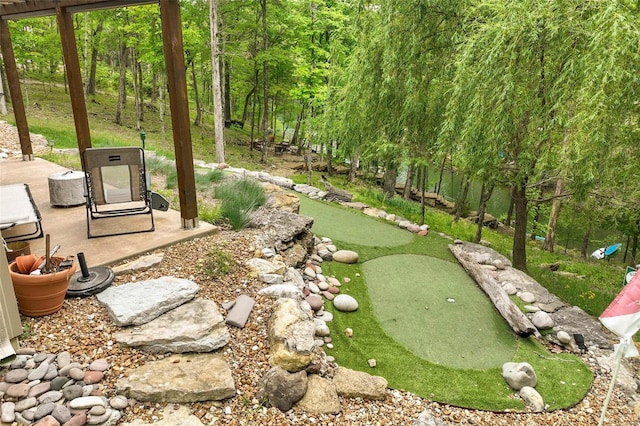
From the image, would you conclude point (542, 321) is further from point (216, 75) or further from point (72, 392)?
point (216, 75)

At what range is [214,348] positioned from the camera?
2666 millimetres

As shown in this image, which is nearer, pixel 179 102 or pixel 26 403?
pixel 26 403

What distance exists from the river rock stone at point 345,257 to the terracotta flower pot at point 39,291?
3149 mm

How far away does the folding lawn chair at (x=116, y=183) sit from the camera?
3.82 metres

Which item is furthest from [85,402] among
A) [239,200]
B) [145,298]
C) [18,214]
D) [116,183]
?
[239,200]

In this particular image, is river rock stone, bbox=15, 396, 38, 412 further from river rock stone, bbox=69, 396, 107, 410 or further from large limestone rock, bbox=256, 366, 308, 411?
large limestone rock, bbox=256, 366, 308, 411

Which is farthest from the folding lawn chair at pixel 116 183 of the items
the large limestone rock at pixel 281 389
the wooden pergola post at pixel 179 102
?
the large limestone rock at pixel 281 389

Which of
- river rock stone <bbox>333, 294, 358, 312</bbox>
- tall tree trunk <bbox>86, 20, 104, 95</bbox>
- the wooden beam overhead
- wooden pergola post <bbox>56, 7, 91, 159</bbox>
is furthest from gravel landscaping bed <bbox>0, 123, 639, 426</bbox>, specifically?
tall tree trunk <bbox>86, 20, 104, 95</bbox>

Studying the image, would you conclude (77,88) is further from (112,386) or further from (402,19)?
(402,19)

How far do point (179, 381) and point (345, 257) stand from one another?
3.10 metres

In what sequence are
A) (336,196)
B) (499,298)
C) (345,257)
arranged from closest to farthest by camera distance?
(499,298) < (345,257) < (336,196)

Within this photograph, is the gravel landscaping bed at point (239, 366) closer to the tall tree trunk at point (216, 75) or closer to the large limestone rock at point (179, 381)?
the large limestone rock at point (179, 381)

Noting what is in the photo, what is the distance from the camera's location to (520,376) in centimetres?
327

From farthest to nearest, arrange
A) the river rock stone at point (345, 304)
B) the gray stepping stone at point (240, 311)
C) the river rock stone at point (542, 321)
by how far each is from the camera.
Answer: the river rock stone at point (542, 321) → the river rock stone at point (345, 304) → the gray stepping stone at point (240, 311)
